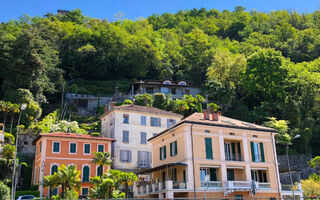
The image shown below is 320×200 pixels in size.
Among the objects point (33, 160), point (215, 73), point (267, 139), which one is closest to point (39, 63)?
point (33, 160)

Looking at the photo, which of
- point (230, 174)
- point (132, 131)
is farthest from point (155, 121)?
point (230, 174)

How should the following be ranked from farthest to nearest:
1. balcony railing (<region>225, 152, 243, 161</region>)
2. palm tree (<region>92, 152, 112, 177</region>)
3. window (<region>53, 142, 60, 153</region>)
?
window (<region>53, 142, 60, 153</region>), palm tree (<region>92, 152, 112, 177</region>), balcony railing (<region>225, 152, 243, 161</region>)

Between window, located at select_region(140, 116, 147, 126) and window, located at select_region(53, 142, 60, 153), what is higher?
window, located at select_region(140, 116, 147, 126)

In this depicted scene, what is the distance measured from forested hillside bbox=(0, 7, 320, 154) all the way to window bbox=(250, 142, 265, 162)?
20.8m

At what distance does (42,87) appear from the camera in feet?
200

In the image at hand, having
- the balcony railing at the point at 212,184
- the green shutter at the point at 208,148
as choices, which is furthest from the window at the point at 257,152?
the balcony railing at the point at 212,184

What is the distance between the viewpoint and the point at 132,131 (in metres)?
43.5

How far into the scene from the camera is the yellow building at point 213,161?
2847 cm

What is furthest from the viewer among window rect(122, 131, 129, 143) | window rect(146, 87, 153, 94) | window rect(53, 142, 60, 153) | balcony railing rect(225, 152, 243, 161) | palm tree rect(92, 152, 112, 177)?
window rect(146, 87, 153, 94)

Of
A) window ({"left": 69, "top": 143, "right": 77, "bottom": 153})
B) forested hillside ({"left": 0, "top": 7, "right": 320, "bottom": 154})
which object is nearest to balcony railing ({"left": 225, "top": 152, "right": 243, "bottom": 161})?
window ({"left": 69, "top": 143, "right": 77, "bottom": 153})

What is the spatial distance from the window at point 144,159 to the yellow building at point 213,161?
8121 millimetres

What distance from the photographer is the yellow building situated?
28469 millimetres

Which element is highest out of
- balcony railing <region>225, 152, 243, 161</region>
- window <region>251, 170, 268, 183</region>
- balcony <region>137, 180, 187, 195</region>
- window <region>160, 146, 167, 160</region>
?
window <region>160, 146, 167, 160</region>

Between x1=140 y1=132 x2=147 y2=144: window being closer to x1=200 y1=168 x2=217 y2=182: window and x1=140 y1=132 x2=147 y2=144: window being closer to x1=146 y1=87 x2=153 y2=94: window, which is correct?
x1=200 y1=168 x2=217 y2=182: window
